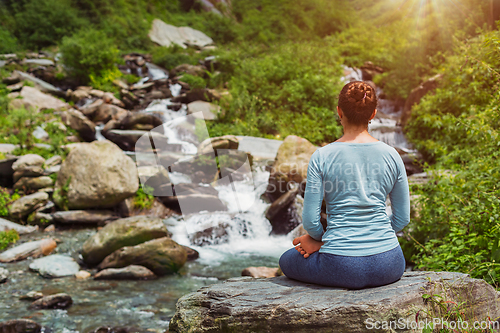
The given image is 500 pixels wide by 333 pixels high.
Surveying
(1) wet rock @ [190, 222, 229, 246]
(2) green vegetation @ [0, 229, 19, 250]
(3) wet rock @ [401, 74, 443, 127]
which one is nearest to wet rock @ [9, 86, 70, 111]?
(2) green vegetation @ [0, 229, 19, 250]

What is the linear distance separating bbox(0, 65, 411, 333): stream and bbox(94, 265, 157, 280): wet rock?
134mm

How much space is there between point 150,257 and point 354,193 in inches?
180

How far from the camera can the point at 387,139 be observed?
11.6 meters

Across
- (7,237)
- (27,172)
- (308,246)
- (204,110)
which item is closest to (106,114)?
(204,110)

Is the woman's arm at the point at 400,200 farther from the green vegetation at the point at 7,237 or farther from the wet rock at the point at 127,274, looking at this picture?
the green vegetation at the point at 7,237

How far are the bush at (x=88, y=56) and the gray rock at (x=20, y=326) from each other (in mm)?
13988

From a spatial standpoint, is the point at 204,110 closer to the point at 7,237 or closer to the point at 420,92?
the point at 420,92

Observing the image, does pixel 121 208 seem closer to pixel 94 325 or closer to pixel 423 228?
pixel 94 325

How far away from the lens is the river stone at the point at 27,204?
6.98 metres

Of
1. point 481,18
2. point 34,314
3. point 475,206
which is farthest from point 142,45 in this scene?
point 475,206

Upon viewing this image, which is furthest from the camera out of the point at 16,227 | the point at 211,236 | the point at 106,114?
the point at 106,114

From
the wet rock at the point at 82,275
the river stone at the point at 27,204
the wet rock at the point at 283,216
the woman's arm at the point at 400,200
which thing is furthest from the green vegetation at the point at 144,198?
the woman's arm at the point at 400,200

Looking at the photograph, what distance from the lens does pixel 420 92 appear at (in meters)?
11.5

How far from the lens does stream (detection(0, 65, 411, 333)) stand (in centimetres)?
404
